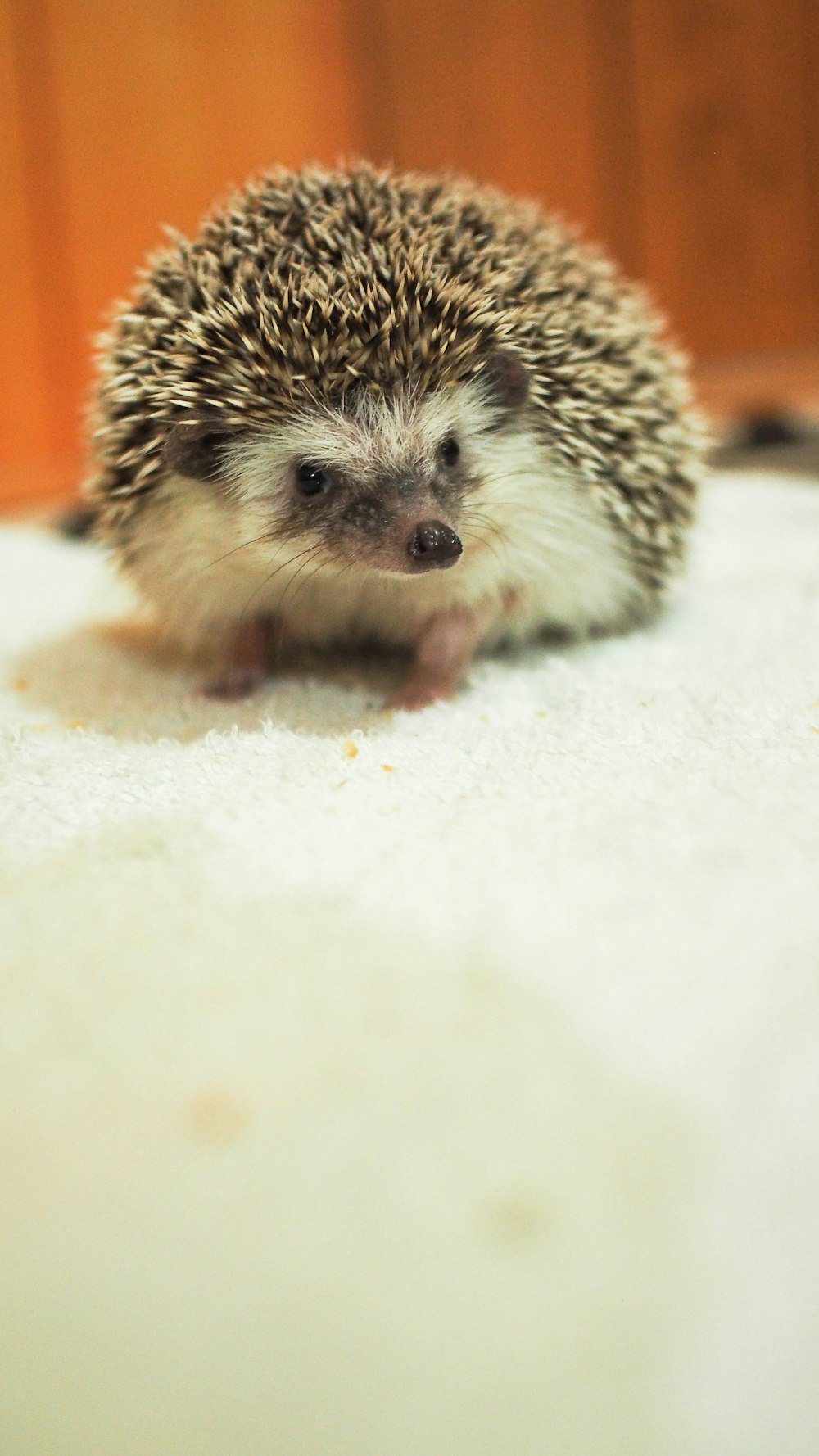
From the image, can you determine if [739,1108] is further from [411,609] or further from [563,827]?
[411,609]

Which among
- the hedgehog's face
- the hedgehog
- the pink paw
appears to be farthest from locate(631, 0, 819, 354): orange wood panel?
the pink paw

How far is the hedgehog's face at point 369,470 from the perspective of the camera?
147 centimetres

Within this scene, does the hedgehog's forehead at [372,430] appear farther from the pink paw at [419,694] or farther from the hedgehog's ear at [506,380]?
the pink paw at [419,694]

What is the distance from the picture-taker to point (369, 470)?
1.48m

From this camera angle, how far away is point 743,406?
14.4 ft

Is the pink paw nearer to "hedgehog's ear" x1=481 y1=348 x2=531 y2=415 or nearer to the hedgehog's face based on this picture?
the hedgehog's face

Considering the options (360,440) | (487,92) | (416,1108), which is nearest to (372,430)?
(360,440)

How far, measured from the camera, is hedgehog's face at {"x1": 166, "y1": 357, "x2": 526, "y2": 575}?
1.47 meters

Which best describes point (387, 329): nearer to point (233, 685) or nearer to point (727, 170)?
point (233, 685)

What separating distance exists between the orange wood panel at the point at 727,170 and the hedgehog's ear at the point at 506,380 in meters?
1.30

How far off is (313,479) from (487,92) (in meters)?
2.20

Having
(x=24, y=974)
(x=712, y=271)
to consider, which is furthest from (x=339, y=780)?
(x=712, y=271)

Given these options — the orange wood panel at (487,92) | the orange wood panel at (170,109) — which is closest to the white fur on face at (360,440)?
the orange wood panel at (487,92)

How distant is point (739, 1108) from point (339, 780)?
65 centimetres
